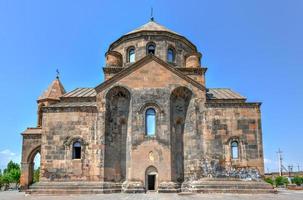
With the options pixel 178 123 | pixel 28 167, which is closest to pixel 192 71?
pixel 178 123

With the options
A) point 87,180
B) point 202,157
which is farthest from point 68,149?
point 202,157

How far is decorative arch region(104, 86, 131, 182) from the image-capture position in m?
19.8

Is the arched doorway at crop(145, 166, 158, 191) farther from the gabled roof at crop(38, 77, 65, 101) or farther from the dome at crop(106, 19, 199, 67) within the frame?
the gabled roof at crop(38, 77, 65, 101)

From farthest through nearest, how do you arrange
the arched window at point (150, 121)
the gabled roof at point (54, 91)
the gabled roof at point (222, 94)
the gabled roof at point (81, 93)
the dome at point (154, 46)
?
the gabled roof at point (54, 91) → the dome at point (154, 46) → the gabled roof at point (81, 93) → the gabled roof at point (222, 94) → the arched window at point (150, 121)

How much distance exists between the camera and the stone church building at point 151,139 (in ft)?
62.4

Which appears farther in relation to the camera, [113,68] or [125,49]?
[125,49]

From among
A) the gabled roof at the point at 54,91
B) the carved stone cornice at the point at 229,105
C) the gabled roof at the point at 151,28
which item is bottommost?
the carved stone cornice at the point at 229,105

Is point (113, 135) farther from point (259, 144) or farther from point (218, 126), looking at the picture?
point (259, 144)

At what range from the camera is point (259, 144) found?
19766mm

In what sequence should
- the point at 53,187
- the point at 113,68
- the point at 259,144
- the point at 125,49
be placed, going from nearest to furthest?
the point at 53,187 → the point at 259,144 → the point at 113,68 → the point at 125,49

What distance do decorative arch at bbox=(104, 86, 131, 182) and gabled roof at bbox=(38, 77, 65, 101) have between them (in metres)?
8.74

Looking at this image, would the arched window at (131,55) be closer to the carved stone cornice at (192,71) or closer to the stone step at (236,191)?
the carved stone cornice at (192,71)

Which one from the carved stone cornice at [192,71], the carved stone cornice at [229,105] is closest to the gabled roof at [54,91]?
the carved stone cornice at [192,71]

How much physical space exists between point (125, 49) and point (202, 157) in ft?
35.3
